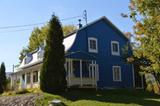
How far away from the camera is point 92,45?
1502 inches

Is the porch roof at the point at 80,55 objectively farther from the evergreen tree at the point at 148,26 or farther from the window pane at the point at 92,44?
the evergreen tree at the point at 148,26

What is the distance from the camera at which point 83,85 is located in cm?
3353

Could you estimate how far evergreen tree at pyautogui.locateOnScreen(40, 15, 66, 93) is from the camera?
2888 centimetres

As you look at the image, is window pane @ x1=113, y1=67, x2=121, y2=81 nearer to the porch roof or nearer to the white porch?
the white porch

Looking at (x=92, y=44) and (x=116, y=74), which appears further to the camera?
(x=116, y=74)

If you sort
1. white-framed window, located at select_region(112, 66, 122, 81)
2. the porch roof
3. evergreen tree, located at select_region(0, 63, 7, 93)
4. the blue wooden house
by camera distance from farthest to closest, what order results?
evergreen tree, located at select_region(0, 63, 7, 93)
white-framed window, located at select_region(112, 66, 122, 81)
the blue wooden house
the porch roof

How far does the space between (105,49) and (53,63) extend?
11028 millimetres

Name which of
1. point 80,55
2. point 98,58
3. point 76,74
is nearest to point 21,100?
point 80,55

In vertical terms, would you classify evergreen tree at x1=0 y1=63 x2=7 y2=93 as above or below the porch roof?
below

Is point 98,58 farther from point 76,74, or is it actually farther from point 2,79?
point 2,79

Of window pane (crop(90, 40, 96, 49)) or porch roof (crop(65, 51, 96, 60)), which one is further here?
window pane (crop(90, 40, 96, 49))

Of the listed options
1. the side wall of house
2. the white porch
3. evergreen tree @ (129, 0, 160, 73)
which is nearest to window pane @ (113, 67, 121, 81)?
the side wall of house

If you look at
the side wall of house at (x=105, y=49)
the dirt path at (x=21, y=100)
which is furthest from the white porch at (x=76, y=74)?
the dirt path at (x=21, y=100)

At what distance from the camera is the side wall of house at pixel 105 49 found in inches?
1481
